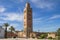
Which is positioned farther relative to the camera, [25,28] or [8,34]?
[25,28]

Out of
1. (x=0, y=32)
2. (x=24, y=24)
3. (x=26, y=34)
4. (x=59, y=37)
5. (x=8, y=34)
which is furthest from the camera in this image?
(x=24, y=24)

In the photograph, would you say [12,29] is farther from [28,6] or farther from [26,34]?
[28,6]

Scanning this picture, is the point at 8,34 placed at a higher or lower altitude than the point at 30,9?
lower

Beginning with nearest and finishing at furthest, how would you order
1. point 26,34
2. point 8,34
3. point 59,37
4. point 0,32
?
point 59,37
point 0,32
point 8,34
point 26,34

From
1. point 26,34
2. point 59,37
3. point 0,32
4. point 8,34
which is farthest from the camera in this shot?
point 26,34

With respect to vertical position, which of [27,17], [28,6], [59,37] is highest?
[28,6]

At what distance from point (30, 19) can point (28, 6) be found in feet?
23.3

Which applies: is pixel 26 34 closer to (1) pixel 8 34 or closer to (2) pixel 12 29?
(2) pixel 12 29

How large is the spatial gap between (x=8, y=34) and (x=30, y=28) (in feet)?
58.7

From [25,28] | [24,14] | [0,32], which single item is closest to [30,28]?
[25,28]

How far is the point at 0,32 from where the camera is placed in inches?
2640

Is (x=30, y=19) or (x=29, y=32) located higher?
(x=30, y=19)

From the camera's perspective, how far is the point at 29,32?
86.6 meters

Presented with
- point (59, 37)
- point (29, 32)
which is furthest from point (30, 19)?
point (59, 37)
